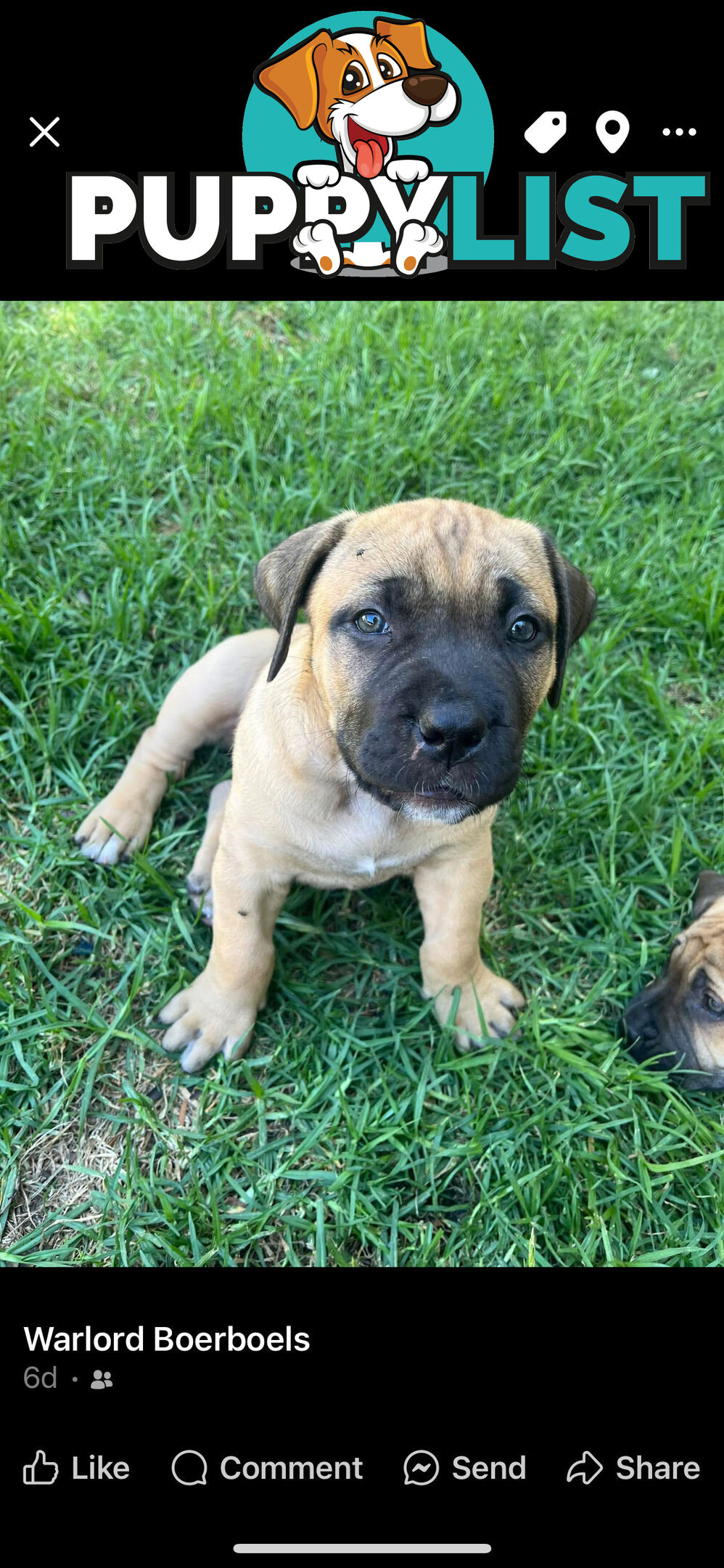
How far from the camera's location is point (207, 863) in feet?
13.8

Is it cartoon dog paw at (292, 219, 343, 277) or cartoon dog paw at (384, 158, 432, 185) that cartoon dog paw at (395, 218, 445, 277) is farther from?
cartoon dog paw at (292, 219, 343, 277)

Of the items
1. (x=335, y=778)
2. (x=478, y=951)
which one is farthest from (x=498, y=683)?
(x=478, y=951)

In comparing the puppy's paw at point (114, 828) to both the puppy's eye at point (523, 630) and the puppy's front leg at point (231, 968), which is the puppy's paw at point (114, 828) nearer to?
the puppy's front leg at point (231, 968)

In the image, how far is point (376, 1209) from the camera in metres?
3.61

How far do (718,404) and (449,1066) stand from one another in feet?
15.7

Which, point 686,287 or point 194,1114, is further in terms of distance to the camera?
point 686,287

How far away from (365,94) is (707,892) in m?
3.79

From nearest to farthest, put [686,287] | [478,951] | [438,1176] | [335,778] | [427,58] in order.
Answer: [335,778], [438,1176], [478,951], [427,58], [686,287]

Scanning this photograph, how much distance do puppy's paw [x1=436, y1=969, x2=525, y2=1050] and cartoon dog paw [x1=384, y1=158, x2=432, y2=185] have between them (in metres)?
3.73

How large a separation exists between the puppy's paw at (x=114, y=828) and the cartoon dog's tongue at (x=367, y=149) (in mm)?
3159

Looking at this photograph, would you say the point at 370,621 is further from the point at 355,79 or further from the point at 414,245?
the point at 414,245

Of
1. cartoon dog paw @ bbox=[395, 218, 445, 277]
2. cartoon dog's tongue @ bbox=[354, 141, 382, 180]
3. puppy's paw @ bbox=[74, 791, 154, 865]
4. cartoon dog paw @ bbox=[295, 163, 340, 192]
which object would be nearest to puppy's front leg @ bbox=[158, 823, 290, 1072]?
puppy's paw @ bbox=[74, 791, 154, 865]

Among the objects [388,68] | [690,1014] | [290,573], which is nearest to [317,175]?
[388,68]

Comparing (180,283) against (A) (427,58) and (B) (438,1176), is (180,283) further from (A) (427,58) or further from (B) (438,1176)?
(B) (438,1176)
